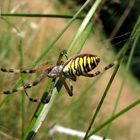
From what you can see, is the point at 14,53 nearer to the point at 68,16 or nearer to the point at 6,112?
the point at 6,112

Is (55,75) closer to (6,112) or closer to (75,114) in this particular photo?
(6,112)

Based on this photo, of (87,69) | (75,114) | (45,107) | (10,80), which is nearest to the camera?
(45,107)

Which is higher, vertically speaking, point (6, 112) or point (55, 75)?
point (55, 75)

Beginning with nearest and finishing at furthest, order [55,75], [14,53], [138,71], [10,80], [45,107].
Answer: [45,107], [55,75], [10,80], [14,53], [138,71]

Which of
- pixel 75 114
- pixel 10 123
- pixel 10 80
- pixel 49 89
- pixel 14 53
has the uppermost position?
pixel 49 89

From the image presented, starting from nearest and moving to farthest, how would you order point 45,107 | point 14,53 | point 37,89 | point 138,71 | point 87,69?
point 45,107, point 87,69, point 37,89, point 14,53, point 138,71

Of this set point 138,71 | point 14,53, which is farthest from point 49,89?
point 138,71

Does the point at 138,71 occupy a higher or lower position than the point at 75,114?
lower

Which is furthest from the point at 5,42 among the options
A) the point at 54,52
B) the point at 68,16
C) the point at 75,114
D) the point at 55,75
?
the point at 68,16

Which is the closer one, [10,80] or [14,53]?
[10,80]
